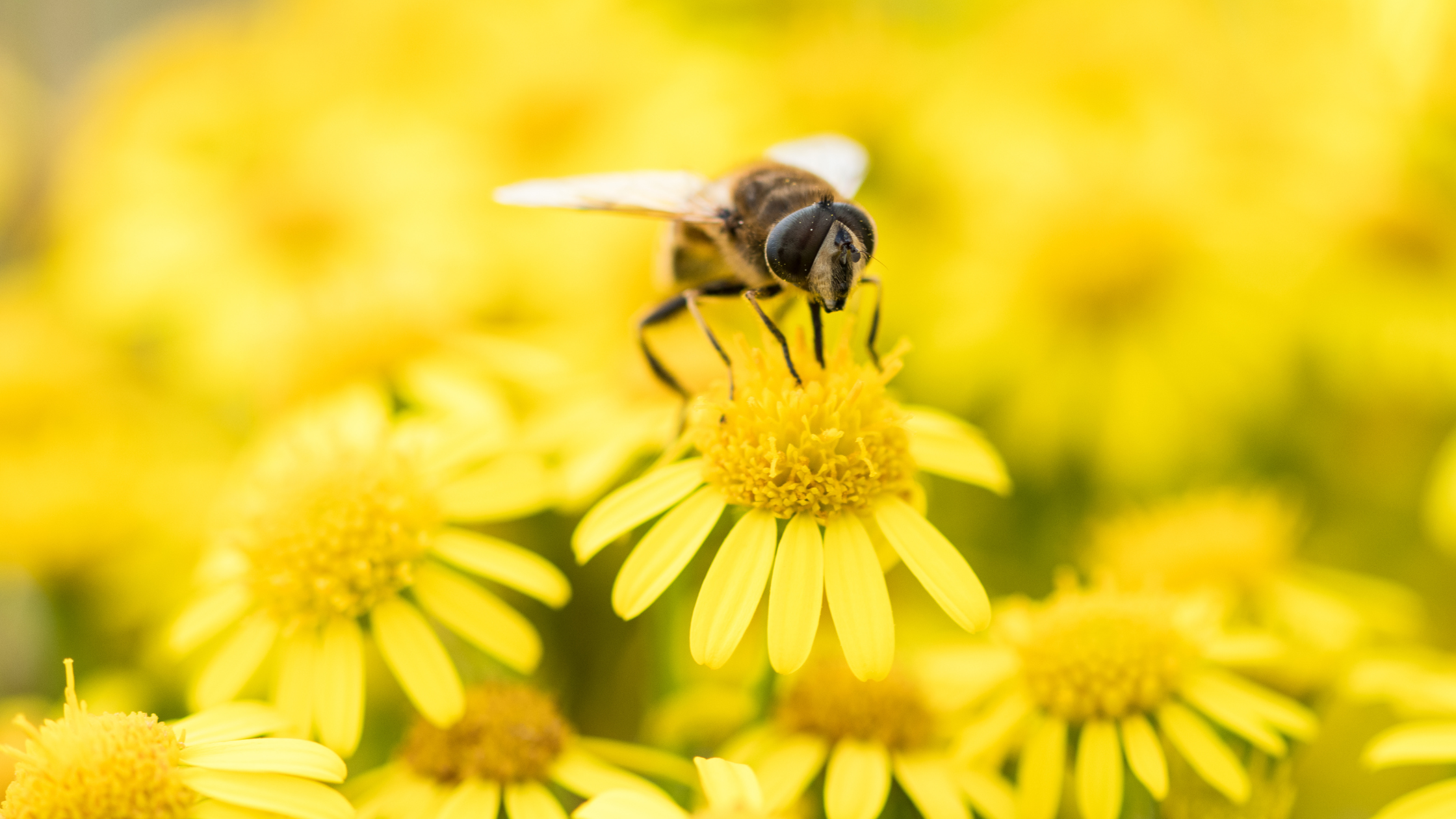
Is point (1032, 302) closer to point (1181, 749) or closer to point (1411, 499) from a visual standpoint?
point (1411, 499)

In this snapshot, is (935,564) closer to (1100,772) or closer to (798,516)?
(798,516)

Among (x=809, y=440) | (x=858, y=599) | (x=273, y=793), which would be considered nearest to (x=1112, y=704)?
(x=858, y=599)

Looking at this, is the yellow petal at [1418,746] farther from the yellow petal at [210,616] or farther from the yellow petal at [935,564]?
the yellow petal at [210,616]

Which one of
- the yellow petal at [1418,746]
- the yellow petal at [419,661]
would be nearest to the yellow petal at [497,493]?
the yellow petal at [419,661]

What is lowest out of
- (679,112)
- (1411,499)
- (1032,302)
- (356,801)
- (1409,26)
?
(356,801)

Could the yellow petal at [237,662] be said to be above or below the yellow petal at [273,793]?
above

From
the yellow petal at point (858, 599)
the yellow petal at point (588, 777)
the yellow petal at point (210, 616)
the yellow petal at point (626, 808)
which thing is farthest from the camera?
the yellow petal at point (210, 616)

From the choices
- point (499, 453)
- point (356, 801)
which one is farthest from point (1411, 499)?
point (356, 801)

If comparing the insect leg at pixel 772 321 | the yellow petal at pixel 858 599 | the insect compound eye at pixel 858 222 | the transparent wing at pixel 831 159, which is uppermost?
the transparent wing at pixel 831 159
